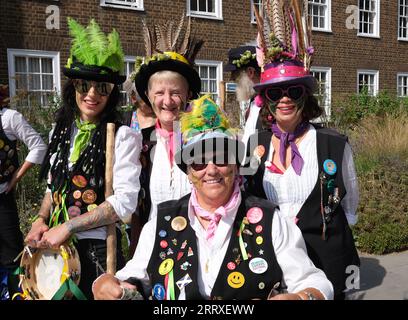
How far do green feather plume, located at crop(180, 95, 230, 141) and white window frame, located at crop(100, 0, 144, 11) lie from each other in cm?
964

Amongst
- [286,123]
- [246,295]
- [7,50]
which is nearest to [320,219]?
[286,123]

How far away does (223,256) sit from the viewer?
215 centimetres

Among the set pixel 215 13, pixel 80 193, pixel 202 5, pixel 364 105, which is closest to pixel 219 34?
pixel 215 13

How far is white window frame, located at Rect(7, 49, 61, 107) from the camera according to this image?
1006cm

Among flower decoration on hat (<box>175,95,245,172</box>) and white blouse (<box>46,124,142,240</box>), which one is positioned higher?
flower decoration on hat (<box>175,95,245,172</box>)

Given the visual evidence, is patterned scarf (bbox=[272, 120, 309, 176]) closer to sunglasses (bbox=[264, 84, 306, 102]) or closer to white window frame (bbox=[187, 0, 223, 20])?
sunglasses (bbox=[264, 84, 306, 102])

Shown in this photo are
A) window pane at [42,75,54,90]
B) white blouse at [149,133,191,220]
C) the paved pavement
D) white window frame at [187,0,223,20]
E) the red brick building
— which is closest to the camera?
white blouse at [149,133,191,220]

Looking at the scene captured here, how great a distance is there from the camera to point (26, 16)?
10156mm

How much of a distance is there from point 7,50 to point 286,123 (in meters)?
8.88

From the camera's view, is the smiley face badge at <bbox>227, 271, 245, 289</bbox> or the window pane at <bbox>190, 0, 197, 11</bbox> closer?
the smiley face badge at <bbox>227, 271, 245, 289</bbox>

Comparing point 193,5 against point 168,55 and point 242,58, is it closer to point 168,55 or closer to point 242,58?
point 242,58

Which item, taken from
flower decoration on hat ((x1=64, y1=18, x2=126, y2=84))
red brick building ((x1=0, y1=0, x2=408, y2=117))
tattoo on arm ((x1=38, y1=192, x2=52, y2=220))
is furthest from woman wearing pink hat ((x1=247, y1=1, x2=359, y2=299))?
red brick building ((x1=0, y1=0, x2=408, y2=117))

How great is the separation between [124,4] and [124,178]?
9.90 m
